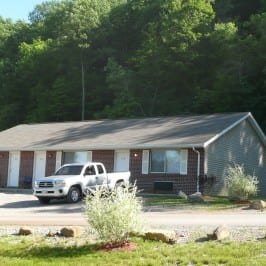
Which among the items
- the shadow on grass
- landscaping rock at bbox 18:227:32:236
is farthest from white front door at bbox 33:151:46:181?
the shadow on grass

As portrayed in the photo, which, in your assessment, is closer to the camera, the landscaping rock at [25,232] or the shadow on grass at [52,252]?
the shadow on grass at [52,252]

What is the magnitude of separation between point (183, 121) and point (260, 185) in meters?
6.34

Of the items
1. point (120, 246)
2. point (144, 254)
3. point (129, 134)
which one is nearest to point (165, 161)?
point (129, 134)

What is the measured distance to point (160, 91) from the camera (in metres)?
57.1

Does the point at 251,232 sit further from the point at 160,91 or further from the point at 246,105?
the point at 160,91

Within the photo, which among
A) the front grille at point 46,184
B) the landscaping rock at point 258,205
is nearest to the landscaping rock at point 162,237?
the landscaping rock at point 258,205

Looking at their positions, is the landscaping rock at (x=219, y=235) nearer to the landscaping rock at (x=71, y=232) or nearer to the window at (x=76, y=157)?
the landscaping rock at (x=71, y=232)

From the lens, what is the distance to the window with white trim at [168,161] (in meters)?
29.1

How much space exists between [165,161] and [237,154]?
15.9ft

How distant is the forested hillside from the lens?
163ft

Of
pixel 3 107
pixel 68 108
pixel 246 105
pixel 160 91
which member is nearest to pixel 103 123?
pixel 246 105

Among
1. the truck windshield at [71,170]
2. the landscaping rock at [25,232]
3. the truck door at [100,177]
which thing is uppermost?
the truck windshield at [71,170]

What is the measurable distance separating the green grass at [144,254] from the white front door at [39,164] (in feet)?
73.2

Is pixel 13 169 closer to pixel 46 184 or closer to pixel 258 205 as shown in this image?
pixel 46 184
